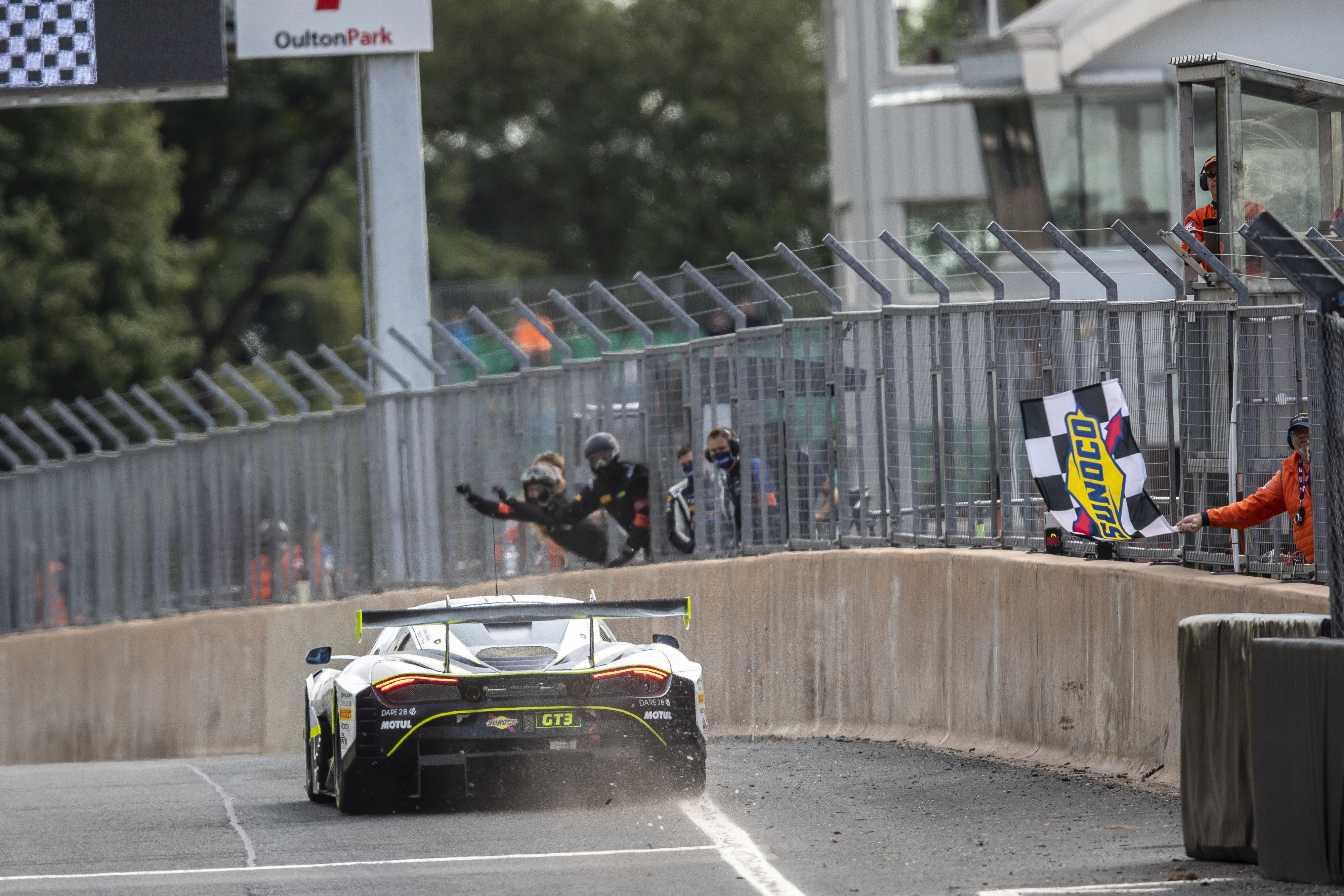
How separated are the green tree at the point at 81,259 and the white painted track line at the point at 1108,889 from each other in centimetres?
3329

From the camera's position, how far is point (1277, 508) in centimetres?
1077

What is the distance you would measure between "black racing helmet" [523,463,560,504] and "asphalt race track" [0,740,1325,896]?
6.04m

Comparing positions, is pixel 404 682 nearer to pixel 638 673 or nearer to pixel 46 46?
pixel 638 673

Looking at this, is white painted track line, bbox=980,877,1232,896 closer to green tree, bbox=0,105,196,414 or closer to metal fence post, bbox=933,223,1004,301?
metal fence post, bbox=933,223,1004,301

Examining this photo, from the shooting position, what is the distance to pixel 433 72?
68.3 m

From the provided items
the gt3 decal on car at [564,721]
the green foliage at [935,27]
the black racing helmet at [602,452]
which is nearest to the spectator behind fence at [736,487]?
the black racing helmet at [602,452]

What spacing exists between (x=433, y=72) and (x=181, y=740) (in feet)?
147

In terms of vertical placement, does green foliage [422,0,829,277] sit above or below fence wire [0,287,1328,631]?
above

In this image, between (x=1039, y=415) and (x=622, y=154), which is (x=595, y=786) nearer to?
(x=1039, y=415)

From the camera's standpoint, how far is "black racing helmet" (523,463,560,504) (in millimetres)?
19156

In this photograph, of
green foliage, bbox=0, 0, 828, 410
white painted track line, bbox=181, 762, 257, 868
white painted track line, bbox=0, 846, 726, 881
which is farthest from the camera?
green foliage, bbox=0, 0, 828, 410

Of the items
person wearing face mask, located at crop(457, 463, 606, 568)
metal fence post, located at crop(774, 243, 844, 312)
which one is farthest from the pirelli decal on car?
person wearing face mask, located at crop(457, 463, 606, 568)

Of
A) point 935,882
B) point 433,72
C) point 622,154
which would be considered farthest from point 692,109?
point 935,882

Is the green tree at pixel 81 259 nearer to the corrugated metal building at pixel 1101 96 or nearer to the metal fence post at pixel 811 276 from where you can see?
the corrugated metal building at pixel 1101 96
